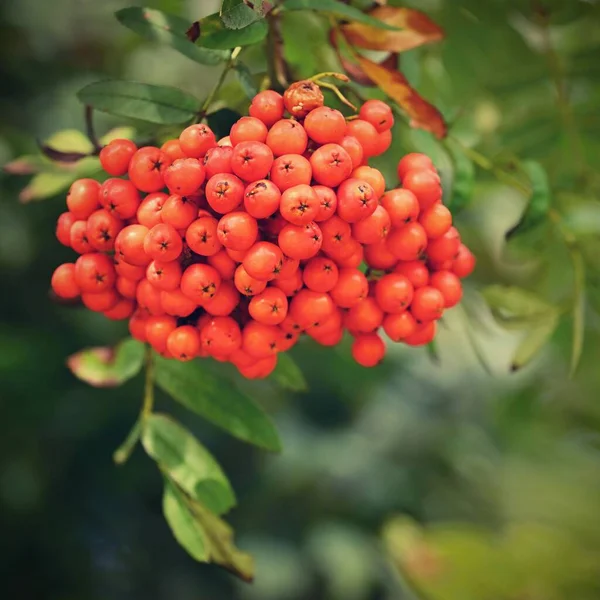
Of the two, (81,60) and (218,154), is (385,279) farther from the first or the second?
(81,60)

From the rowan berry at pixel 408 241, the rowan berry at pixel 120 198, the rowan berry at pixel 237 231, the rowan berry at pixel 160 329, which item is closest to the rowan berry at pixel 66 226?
the rowan berry at pixel 120 198

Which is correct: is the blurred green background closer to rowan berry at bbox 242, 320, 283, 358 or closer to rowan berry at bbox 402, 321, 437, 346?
rowan berry at bbox 402, 321, 437, 346

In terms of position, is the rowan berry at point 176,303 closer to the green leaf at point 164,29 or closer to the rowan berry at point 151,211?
the rowan berry at point 151,211

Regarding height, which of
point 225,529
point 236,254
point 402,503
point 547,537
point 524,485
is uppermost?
point 236,254

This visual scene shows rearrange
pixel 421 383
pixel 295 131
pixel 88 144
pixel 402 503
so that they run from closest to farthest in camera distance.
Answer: pixel 295 131, pixel 88 144, pixel 402 503, pixel 421 383

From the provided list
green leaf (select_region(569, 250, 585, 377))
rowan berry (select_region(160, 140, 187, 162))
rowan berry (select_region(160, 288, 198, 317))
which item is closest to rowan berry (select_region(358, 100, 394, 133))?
rowan berry (select_region(160, 140, 187, 162))

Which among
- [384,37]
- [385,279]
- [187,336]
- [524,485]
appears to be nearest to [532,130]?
[384,37]
